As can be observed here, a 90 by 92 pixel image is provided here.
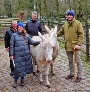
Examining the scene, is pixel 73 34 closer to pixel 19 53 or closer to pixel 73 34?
pixel 73 34

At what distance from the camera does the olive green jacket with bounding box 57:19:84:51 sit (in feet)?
20.2

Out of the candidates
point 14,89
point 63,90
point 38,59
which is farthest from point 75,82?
point 14,89

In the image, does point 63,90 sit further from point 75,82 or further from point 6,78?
point 6,78

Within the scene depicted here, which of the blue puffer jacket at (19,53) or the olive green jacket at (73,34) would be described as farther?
the olive green jacket at (73,34)

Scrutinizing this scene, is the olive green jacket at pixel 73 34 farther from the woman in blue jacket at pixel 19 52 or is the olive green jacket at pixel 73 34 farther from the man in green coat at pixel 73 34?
the woman in blue jacket at pixel 19 52

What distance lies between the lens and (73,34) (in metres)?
6.27

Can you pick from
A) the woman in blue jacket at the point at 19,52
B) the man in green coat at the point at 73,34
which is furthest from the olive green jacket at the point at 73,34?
the woman in blue jacket at the point at 19,52

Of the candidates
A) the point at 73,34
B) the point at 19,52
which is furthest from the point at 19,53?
the point at 73,34

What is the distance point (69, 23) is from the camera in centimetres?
631

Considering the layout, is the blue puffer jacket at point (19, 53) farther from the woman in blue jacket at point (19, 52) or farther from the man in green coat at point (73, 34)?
the man in green coat at point (73, 34)

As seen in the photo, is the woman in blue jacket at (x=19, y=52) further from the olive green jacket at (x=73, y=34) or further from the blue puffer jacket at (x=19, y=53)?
the olive green jacket at (x=73, y=34)

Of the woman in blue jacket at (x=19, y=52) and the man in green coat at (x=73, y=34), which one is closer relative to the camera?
the woman in blue jacket at (x=19, y=52)

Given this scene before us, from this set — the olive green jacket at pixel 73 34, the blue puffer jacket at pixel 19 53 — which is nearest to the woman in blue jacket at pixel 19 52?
the blue puffer jacket at pixel 19 53

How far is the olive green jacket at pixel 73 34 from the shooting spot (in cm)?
617
